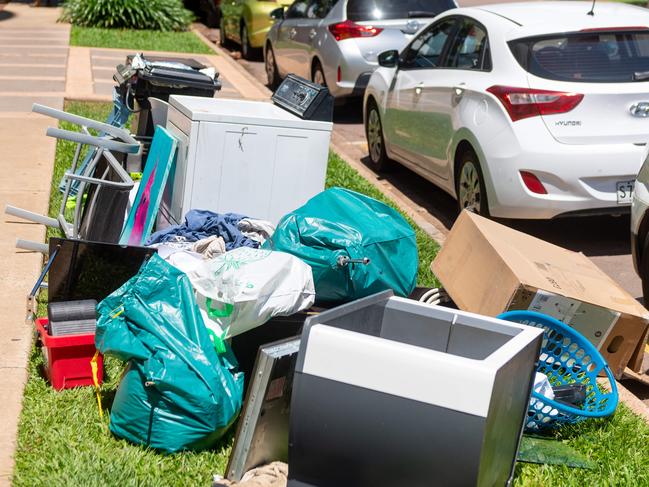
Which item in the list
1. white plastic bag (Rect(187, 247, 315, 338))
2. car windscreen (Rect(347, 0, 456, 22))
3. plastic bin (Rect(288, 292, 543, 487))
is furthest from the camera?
car windscreen (Rect(347, 0, 456, 22))

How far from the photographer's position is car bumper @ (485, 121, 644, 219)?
22.9 feet

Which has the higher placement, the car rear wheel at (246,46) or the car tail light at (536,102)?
the car tail light at (536,102)

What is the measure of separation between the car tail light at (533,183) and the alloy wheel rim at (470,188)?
1.68ft

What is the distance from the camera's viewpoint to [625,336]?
5203 millimetres

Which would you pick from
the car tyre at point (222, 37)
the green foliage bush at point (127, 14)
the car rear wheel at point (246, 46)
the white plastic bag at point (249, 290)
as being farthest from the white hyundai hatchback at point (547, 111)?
the green foliage bush at point (127, 14)

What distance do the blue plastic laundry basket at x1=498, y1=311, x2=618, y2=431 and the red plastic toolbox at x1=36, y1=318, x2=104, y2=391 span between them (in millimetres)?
1917

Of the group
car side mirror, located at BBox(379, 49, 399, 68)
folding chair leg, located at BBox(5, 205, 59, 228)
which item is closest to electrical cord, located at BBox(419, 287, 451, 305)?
folding chair leg, located at BBox(5, 205, 59, 228)

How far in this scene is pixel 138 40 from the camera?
20.0 m

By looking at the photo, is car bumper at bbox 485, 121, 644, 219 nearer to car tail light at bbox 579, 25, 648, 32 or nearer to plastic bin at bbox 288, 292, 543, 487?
car tail light at bbox 579, 25, 648, 32

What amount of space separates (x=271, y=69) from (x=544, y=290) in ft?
36.6

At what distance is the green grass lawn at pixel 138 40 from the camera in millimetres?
18828

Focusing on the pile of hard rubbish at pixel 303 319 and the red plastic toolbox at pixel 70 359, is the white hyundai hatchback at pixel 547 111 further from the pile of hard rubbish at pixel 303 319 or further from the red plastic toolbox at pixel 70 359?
the red plastic toolbox at pixel 70 359

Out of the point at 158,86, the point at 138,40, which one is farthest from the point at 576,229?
the point at 138,40

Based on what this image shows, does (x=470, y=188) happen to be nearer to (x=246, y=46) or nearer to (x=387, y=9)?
(x=387, y=9)
